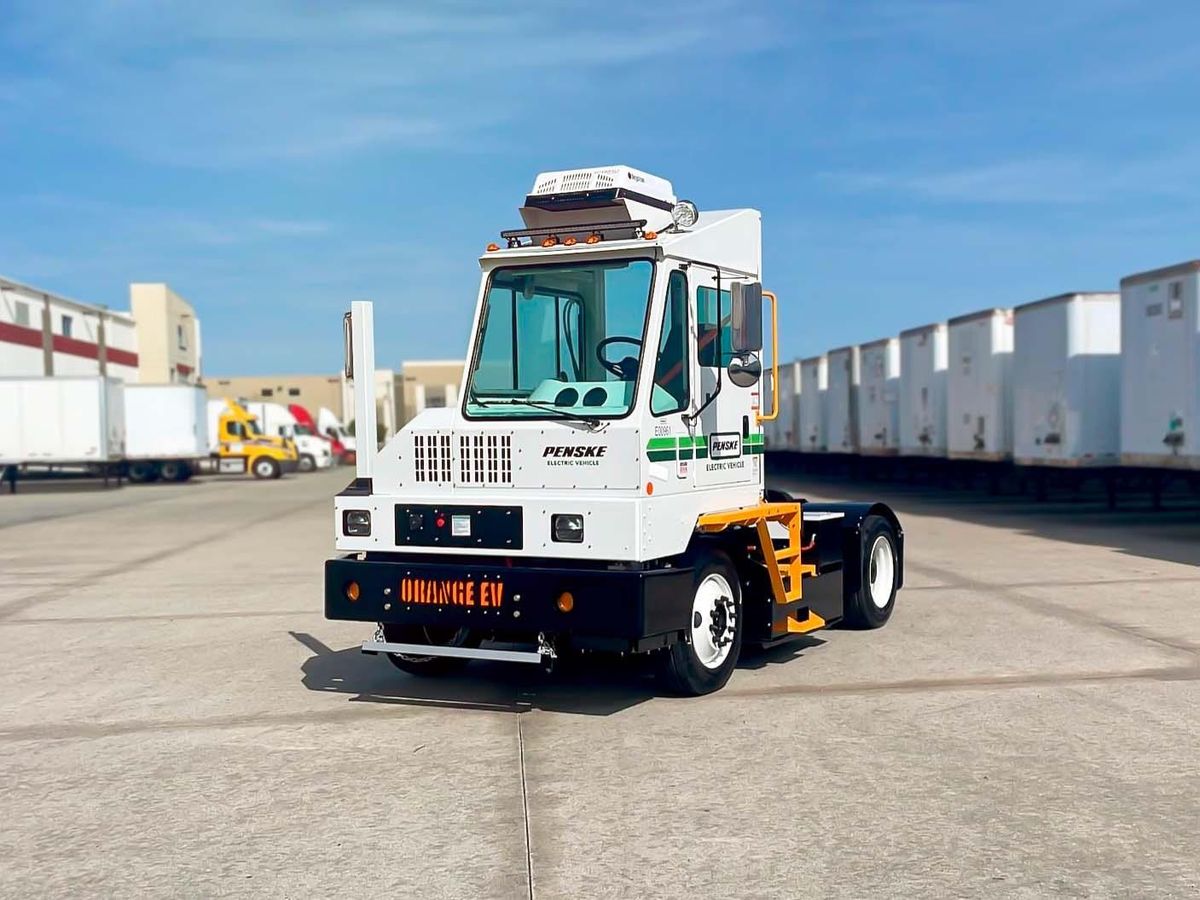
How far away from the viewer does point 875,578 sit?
394 inches

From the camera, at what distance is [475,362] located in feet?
24.5

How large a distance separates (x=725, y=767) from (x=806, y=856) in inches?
48.2

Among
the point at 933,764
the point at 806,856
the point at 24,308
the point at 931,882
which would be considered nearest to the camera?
the point at 931,882

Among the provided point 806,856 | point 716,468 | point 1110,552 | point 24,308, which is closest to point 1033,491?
point 1110,552

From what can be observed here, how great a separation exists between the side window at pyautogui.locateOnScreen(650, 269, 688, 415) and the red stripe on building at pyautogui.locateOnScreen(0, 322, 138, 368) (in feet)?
140

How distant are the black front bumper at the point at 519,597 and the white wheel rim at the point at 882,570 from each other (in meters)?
3.50

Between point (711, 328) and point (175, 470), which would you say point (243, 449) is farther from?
point (711, 328)

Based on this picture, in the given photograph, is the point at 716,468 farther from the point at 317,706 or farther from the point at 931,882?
the point at 931,882

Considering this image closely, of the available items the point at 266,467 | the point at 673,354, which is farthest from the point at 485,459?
the point at 266,467

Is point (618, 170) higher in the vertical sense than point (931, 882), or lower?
higher

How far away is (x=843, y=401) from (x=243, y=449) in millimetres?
22815

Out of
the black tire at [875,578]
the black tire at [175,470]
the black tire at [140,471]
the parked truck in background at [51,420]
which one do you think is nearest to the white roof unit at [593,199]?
the black tire at [875,578]

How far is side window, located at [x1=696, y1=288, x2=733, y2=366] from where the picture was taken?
7.29 meters

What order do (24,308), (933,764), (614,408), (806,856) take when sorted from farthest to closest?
(24,308), (614,408), (933,764), (806,856)
